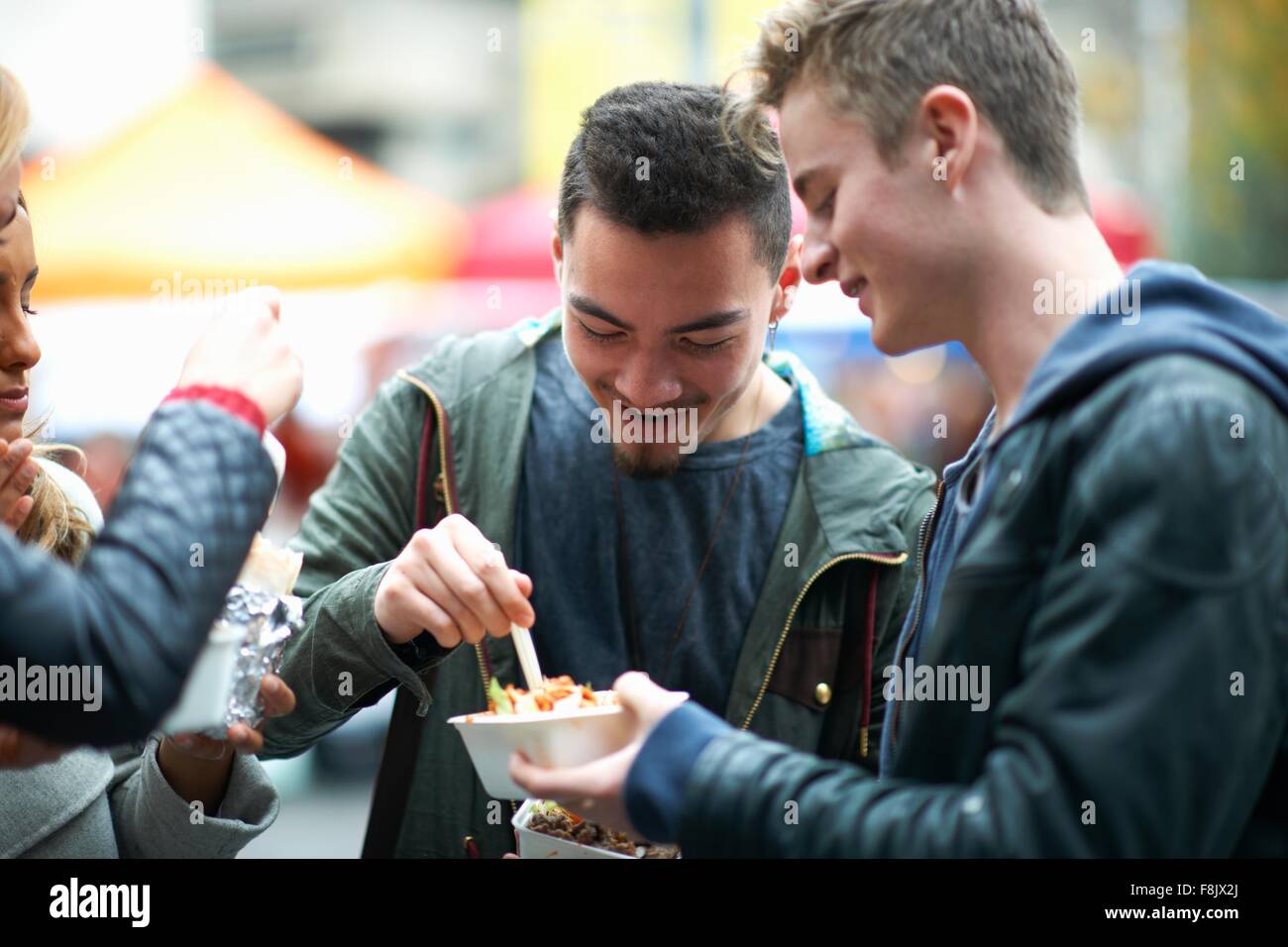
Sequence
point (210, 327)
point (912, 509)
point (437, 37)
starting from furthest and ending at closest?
1. point (437, 37)
2. point (912, 509)
3. point (210, 327)

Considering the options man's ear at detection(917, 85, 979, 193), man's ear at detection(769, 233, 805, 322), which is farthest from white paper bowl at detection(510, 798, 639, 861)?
man's ear at detection(769, 233, 805, 322)

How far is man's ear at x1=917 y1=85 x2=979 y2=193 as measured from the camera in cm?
154

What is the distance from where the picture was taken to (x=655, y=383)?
226 cm

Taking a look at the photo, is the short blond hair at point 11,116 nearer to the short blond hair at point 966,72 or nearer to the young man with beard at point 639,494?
the young man with beard at point 639,494

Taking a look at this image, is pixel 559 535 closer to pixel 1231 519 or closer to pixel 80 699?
pixel 80 699

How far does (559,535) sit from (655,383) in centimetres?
44

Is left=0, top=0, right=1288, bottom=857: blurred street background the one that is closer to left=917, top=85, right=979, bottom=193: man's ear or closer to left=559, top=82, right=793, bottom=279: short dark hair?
left=559, top=82, right=793, bottom=279: short dark hair

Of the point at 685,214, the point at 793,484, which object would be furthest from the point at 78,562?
the point at 793,484

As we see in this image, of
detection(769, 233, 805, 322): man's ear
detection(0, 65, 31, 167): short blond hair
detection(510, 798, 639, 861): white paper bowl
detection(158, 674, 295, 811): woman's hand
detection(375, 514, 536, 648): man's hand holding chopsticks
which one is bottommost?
detection(510, 798, 639, 861): white paper bowl

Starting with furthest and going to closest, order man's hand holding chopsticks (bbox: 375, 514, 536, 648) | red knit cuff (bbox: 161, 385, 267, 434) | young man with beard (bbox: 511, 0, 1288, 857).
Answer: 1. man's hand holding chopsticks (bbox: 375, 514, 536, 648)
2. red knit cuff (bbox: 161, 385, 267, 434)
3. young man with beard (bbox: 511, 0, 1288, 857)

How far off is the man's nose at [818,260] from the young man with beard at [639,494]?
55cm

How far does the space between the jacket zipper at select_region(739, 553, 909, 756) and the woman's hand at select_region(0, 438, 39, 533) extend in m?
1.28

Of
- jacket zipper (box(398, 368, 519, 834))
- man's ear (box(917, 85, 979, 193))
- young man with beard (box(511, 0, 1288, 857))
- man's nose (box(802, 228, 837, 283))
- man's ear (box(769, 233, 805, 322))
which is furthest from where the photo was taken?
man's ear (box(769, 233, 805, 322))

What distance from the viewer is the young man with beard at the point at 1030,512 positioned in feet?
4.00
